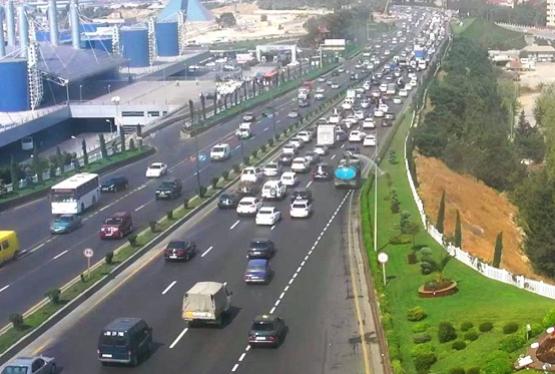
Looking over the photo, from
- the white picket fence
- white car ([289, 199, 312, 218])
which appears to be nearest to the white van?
white car ([289, 199, 312, 218])

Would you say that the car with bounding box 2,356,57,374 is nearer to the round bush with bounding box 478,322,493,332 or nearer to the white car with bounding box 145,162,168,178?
the round bush with bounding box 478,322,493,332

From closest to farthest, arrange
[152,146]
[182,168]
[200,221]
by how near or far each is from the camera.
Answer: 1. [200,221]
2. [182,168]
3. [152,146]

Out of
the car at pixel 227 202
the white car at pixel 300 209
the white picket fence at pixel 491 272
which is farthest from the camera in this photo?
the car at pixel 227 202

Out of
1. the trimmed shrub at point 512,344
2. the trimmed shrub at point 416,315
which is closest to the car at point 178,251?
the trimmed shrub at point 416,315

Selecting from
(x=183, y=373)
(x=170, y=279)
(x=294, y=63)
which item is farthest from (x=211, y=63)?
(x=183, y=373)

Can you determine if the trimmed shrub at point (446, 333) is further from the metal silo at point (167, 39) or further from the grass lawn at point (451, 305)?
the metal silo at point (167, 39)

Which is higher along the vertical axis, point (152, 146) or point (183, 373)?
point (183, 373)

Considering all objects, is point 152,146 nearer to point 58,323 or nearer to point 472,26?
point 58,323
